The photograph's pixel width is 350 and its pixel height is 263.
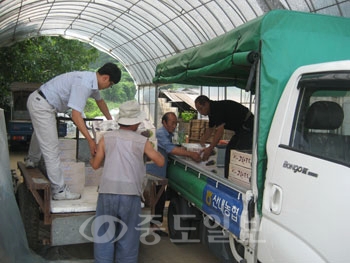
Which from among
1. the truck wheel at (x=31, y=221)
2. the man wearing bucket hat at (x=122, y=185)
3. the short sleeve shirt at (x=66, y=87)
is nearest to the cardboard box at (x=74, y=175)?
the truck wheel at (x=31, y=221)

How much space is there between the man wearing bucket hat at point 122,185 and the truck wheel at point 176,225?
125cm

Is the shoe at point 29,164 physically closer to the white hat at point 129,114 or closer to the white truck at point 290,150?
the white hat at point 129,114

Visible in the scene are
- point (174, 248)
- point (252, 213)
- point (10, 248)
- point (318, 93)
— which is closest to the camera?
point (318, 93)

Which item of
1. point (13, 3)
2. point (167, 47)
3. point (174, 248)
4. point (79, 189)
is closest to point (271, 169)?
point (79, 189)

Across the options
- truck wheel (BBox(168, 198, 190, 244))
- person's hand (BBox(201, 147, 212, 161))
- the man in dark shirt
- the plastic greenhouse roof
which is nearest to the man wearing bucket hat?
truck wheel (BBox(168, 198, 190, 244))

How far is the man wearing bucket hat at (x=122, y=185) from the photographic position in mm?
3564

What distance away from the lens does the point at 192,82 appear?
6.43m

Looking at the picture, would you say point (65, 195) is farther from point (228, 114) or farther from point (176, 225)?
point (228, 114)

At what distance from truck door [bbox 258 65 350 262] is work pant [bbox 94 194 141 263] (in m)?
1.33

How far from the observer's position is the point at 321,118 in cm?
261

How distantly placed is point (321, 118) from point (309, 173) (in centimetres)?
44

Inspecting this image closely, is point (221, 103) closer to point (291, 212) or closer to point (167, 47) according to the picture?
point (291, 212)

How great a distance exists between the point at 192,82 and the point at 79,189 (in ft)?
9.28

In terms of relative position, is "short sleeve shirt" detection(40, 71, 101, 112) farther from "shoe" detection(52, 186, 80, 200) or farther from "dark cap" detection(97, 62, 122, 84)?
"shoe" detection(52, 186, 80, 200)
